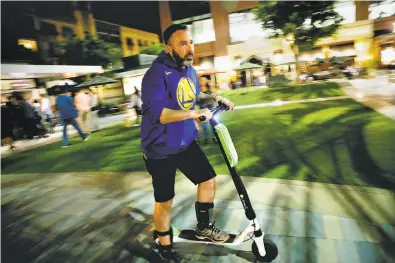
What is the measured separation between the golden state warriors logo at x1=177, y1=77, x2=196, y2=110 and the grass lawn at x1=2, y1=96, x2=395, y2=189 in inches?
76.0

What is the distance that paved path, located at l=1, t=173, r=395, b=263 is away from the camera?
2041mm

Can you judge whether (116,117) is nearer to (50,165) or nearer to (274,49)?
(50,165)

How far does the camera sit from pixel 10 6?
24.2 feet

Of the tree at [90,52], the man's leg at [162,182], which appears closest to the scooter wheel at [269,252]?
the man's leg at [162,182]

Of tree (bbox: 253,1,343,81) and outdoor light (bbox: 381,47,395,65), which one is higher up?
tree (bbox: 253,1,343,81)

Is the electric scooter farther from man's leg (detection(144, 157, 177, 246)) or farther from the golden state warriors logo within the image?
man's leg (detection(144, 157, 177, 246))

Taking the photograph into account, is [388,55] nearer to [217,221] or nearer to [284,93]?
[284,93]

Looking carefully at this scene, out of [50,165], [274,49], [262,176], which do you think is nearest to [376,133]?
[262,176]

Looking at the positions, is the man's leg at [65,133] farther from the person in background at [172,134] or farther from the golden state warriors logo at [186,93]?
the golden state warriors logo at [186,93]

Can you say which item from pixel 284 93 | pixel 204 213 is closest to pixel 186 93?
pixel 204 213

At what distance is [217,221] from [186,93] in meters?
1.34

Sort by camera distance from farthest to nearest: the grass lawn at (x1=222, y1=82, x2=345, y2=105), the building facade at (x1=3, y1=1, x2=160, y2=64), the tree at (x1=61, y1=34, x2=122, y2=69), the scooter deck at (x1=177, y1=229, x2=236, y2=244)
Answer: the grass lawn at (x1=222, y1=82, x2=345, y2=105) → the tree at (x1=61, y1=34, x2=122, y2=69) → the building facade at (x1=3, y1=1, x2=160, y2=64) → the scooter deck at (x1=177, y1=229, x2=236, y2=244)

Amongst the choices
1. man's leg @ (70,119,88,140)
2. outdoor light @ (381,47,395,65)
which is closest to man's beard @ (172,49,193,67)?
outdoor light @ (381,47,395,65)

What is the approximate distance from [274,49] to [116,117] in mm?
11333
